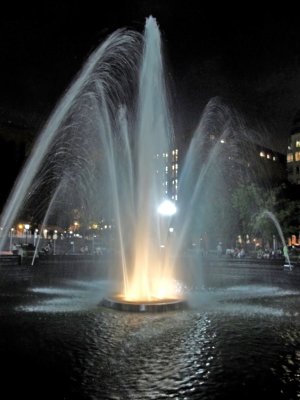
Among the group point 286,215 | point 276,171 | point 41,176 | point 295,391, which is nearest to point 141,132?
point 295,391

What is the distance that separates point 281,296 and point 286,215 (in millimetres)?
38248

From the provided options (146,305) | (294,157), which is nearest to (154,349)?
(146,305)

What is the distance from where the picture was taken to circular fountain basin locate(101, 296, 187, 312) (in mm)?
14273

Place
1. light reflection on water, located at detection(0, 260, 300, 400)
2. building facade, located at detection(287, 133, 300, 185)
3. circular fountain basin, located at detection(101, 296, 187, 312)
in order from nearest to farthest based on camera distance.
Result: 1. light reflection on water, located at detection(0, 260, 300, 400)
2. circular fountain basin, located at detection(101, 296, 187, 312)
3. building facade, located at detection(287, 133, 300, 185)

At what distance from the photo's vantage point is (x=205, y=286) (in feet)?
72.4

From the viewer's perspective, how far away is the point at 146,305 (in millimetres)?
14297

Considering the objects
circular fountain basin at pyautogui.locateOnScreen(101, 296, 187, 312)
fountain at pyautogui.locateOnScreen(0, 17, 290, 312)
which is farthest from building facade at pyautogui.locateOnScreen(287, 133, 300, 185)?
circular fountain basin at pyautogui.locateOnScreen(101, 296, 187, 312)

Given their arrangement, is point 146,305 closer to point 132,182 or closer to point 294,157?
point 132,182

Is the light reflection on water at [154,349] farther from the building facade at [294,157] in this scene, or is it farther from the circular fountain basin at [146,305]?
the building facade at [294,157]

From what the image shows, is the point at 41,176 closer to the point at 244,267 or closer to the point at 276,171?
the point at 244,267

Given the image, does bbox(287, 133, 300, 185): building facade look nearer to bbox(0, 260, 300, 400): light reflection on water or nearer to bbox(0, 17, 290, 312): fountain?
bbox(0, 17, 290, 312): fountain

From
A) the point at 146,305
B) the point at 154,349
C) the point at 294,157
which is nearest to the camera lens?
the point at 154,349

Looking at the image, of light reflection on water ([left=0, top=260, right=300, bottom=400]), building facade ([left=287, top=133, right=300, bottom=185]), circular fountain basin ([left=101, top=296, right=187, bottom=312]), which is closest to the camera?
light reflection on water ([left=0, top=260, right=300, bottom=400])

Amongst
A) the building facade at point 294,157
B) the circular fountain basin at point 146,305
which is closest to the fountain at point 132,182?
the circular fountain basin at point 146,305
